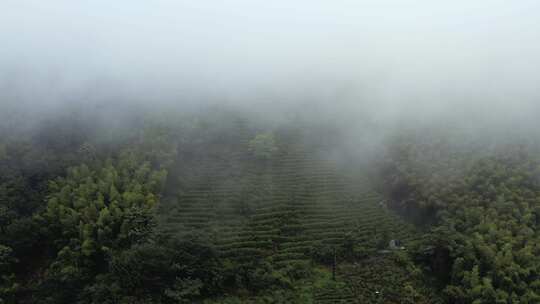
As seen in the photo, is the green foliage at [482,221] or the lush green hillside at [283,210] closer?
the green foliage at [482,221]

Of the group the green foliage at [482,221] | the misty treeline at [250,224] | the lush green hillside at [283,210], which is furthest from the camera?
the lush green hillside at [283,210]

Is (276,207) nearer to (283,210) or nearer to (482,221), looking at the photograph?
(283,210)

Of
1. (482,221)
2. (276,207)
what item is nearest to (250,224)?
(276,207)

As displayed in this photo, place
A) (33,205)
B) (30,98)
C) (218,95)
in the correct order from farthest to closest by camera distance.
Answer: (218,95)
(30,98)
(33,205)

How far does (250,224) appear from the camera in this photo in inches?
659

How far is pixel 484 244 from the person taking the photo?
1424 centimetres

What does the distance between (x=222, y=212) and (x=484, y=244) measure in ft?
30.1

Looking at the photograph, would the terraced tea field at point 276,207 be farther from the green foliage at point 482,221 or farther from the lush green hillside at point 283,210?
the green foliage at point 482,221

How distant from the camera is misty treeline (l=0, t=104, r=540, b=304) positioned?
13789 millimetres

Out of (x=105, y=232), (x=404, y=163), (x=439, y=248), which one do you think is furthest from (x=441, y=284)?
(x=105, y=232)

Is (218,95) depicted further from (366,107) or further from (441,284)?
(441,284)

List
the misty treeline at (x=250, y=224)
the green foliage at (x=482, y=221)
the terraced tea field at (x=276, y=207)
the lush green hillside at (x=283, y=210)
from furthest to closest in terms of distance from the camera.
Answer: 1. the terraced tea field at (x=276, y=207)
2. the lush green hillside at (x=283, y=210)
3. the misty treeline at (x=250, y=224)
4. the green foliage at (x=482, y=221)

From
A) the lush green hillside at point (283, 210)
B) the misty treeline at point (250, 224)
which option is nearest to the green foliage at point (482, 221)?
the misty treeline at point (250, 224)

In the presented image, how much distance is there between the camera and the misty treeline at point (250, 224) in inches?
543
